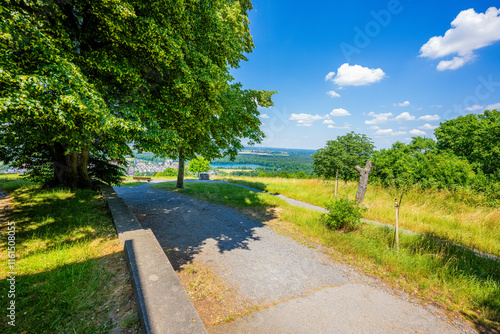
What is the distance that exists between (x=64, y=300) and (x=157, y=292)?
1.33 meters

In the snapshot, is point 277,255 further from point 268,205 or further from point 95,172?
point 95,172

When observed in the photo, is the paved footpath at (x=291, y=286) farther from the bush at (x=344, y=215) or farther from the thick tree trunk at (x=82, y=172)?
the thick tree trunk at (x=82, y=172)

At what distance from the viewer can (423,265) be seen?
4391 millimetres

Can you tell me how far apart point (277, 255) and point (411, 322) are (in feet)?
8.75

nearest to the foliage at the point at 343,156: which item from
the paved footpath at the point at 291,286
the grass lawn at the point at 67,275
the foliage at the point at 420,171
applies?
the foliage at the point at 420,171

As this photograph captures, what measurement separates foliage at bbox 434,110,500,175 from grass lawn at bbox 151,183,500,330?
712 inches

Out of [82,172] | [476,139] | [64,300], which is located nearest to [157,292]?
[64,300]

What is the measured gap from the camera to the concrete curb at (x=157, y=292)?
1.95m

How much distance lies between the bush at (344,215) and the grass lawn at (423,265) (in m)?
0.31

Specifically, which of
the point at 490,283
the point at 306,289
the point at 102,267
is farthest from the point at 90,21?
the point at 490,283

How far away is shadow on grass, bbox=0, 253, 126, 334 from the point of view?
2.16 metres

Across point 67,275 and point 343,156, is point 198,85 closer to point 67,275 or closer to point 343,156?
point 67,275

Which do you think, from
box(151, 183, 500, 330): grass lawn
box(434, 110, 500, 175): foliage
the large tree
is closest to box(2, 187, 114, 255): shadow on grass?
the large tree

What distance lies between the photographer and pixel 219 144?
424 inches
